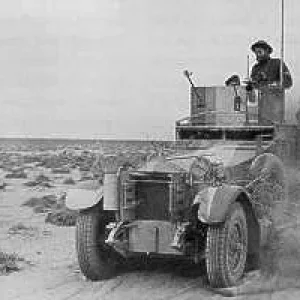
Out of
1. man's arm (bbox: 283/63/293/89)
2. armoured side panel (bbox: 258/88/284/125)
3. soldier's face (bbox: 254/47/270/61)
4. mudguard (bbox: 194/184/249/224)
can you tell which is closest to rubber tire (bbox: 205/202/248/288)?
mudguard (bbox: 194/184/249/224)

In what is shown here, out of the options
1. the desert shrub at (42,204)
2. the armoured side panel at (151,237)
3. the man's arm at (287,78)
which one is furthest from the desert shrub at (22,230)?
the man's arm at (287,78)

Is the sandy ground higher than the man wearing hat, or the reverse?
the man wearing hat

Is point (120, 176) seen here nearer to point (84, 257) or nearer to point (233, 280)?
point (84, 257)

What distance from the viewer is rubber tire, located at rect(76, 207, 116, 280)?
9648mm

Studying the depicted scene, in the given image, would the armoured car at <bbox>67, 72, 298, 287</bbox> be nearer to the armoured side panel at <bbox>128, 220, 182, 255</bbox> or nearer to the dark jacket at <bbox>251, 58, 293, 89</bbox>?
the armoured side panel at <bbox>128, 220, 182, 255</bbox>

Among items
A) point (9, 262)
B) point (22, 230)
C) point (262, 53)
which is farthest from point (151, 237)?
point (22, 230)

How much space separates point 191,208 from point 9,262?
10.8ft

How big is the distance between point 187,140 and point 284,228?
2281mm

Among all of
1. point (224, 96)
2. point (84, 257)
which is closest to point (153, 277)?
point (84, 257)

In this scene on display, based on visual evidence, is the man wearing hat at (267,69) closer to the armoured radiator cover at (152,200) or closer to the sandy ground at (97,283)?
the sandy ground at (97,283)

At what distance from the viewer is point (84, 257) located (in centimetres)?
967

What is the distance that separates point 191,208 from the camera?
9062mm

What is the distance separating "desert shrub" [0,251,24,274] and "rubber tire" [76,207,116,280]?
1301 mm

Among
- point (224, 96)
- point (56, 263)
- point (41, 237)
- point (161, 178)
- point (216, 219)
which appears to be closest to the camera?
point (216, 219)
